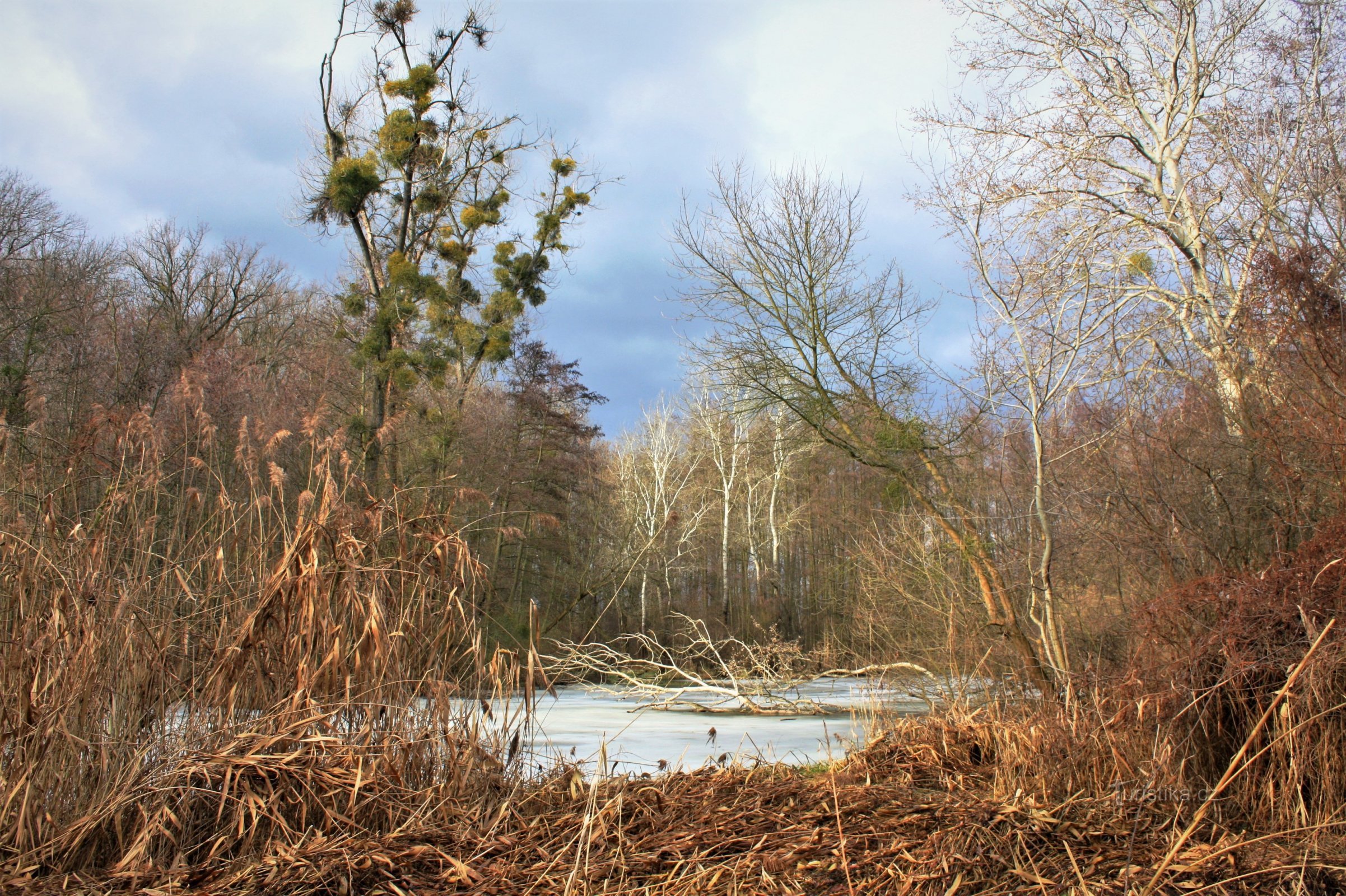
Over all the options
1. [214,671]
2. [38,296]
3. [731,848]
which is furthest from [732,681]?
[38,296]

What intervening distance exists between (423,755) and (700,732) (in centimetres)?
391

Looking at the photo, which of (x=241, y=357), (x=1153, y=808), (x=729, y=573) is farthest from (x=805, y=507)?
(x=1153, y=808)

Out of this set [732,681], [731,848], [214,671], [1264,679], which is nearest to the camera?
[731,848]

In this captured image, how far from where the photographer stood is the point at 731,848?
2611 mm

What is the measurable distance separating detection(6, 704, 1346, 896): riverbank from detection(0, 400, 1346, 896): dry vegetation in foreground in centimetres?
1

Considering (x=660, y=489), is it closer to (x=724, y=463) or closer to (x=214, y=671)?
(x=724, y=463)

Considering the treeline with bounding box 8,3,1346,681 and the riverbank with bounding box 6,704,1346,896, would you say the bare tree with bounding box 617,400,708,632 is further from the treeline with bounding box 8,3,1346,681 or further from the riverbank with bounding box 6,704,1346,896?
the riverbank with bounding box 6,704,1346,896

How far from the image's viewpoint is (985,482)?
7422 mm

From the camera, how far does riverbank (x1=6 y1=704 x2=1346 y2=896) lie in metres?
2.23

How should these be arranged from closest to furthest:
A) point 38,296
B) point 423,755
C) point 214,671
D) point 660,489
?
point 214,671 < point 423,755 < point 38,296 < point 660,489

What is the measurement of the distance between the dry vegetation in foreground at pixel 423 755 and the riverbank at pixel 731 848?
1cm

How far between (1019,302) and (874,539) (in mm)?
3328

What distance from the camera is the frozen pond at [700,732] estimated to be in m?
4.62

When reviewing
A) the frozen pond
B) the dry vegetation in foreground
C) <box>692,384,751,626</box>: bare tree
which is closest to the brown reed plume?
the dry vegetation in foreground
